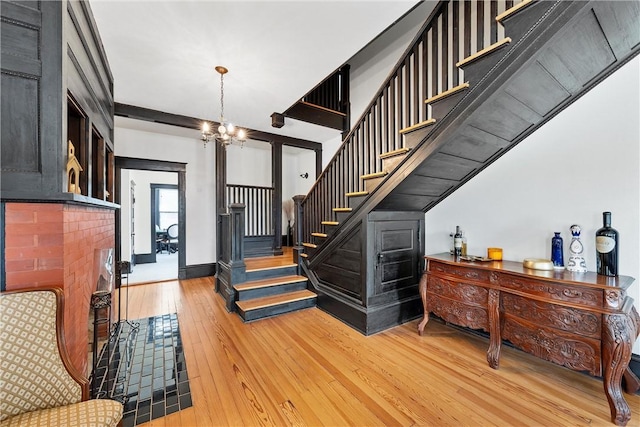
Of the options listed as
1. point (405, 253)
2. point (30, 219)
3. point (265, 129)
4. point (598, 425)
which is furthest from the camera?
point (265, 129)

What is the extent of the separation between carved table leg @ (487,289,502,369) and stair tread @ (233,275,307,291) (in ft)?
7.87

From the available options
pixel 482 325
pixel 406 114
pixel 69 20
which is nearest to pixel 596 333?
pixel 482 325

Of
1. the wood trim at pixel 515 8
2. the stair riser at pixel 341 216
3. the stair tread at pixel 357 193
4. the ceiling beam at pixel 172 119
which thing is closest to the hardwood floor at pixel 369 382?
the stair riser at pixel 341 216

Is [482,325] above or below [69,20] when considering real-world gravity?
below

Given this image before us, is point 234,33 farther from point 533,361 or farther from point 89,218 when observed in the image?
point 533,361

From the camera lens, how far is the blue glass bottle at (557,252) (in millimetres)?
2119

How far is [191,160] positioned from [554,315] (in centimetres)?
587

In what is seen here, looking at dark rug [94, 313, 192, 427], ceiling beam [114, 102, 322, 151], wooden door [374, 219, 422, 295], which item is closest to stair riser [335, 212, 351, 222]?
wooden door [374, 219, 422, 295]

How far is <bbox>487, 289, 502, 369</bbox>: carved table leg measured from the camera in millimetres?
2148

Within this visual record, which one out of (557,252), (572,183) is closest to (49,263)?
(557,252)

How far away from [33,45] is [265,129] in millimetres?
3671

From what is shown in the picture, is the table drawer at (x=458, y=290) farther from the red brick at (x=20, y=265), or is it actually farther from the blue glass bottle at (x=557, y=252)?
the red brick at (x=20, y=265)

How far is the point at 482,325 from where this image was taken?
7.45 feet

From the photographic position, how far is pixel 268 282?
3670 millimetres
